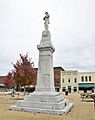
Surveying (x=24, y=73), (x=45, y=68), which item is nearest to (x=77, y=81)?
(x=24, y=73)

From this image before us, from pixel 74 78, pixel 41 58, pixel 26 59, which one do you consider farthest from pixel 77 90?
pixel 41 58

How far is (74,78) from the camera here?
7119 cm

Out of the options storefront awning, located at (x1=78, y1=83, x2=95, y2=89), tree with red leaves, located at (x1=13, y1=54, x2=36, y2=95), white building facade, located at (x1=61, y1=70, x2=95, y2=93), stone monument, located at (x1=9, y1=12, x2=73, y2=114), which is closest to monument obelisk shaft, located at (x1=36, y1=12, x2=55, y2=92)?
stone monument, located at (x1=9, y1=12, x2=73, y2=114)

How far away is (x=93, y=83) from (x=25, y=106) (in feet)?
194

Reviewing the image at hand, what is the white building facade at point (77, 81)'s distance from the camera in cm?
6938

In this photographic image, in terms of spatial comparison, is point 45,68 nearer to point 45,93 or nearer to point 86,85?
point 45,93

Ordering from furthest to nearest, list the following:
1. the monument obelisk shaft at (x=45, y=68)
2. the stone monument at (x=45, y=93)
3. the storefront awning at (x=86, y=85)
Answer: the storefront awning at (x=86, y=85) < the monument obelisk shaft at (x=45, y=68) < the stone monument at (x=45, y=93)

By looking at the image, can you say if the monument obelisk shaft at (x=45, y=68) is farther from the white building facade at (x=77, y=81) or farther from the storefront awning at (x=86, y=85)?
the storefront awning at (x=86, y=85)

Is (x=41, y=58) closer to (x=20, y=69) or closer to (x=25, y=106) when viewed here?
(x=25, y=106)

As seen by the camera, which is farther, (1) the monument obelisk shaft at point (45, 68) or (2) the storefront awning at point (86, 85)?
(2) the storefront awning at point (86, 85)

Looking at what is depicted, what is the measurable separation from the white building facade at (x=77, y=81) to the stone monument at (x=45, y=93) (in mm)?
55525

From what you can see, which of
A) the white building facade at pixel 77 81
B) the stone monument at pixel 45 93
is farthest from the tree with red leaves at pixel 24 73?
the white building facade at pixel 77 81

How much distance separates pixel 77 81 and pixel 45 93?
192ft

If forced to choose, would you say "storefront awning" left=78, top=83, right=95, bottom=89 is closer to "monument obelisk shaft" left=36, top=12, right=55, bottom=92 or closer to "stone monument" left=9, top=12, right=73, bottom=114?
"stone monument" left=9, top=12, right=73, bottom=114
